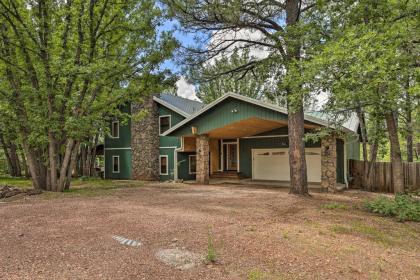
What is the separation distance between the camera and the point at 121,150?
68.1 feet

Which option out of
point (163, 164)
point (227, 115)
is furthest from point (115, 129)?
point (227, 115)

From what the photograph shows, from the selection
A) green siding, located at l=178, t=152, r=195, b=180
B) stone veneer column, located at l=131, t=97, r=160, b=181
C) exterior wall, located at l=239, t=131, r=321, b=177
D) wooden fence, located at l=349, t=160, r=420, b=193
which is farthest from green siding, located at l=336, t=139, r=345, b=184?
stone veneer column, located at l=131, t=97, r=160, b=181

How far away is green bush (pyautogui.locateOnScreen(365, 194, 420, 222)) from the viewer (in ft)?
22.2

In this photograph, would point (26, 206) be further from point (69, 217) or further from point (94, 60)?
point (94, 60)

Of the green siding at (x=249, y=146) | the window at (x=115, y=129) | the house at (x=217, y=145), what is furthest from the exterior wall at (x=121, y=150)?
the green siding at (x=249, y=146)

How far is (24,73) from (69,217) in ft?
26.0

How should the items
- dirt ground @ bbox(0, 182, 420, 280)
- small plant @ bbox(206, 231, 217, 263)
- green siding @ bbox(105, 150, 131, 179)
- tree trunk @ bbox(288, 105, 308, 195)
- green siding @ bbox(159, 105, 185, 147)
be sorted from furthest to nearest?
1. green siding @ bbox(105, 150, 131, 179)
2. green siding @ bbox(159, 105, 185, 147)
3. tree trunk @ bbox(288, 105, 308, 195)
4. small plant @ bbox(206, 231, 217, 263)
5. dirt ground @ bbox(0, 182, 420, 280)

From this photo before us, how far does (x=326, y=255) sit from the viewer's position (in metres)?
4.20

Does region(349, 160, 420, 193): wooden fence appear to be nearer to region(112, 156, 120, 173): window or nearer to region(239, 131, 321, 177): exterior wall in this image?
region(239, 131, 321, 177): exterior wall

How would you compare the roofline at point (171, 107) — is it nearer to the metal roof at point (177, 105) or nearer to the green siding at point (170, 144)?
the metal roof at point (177, 105)

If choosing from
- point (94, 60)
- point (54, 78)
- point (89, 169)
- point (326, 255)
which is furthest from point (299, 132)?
point (89, 169)

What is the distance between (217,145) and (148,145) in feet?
14.6

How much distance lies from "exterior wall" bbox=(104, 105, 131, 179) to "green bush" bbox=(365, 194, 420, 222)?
15790 mm

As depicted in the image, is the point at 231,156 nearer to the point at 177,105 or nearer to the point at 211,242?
the point at 177,105
